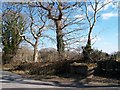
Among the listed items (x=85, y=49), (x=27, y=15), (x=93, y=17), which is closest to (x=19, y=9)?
(x=27, y=15)

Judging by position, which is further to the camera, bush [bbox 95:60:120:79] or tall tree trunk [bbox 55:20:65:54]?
tall tree trunk [bbox 55:20:65:54]

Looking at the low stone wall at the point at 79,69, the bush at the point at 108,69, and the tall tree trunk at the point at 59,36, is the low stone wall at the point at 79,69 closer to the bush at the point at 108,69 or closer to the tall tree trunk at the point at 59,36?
the bush at the point at 108,69

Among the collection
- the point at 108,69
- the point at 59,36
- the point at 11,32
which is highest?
the point at 11,32

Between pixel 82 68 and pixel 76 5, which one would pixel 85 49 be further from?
pixel 76 5

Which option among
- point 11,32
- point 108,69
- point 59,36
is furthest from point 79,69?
point 11,32

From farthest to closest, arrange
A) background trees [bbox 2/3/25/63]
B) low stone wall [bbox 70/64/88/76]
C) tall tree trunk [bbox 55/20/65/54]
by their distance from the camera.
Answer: background trees [bbox 2/3/25/63]
tall tree trunk [bbox 55/20/65/54]
low stone wall [bbox 70/64/88/76]

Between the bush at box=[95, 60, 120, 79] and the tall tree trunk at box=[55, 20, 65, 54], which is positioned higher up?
the tall tree trunk at box=[55, 20, 65, 54]

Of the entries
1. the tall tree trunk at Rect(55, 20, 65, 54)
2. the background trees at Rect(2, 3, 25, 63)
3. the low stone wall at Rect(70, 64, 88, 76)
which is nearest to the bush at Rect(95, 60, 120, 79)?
the low stone wall at Rect(70, 64, 88, 76)

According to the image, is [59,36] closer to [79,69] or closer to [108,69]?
[79,69]

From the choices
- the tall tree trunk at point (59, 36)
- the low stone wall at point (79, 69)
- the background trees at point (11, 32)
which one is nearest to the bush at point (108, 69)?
the low stone wall at point (79, 69)

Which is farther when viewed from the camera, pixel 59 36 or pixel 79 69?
pixel 59 36

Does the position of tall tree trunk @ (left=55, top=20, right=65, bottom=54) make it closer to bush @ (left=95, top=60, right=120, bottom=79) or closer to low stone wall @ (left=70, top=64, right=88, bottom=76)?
low stone wall @ (left=70, top=64, right=88, bottom=76)

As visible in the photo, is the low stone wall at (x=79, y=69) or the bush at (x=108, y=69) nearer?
the bush at (x=108, y=69)

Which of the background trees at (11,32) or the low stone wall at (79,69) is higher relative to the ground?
the background trees at (11,32)
